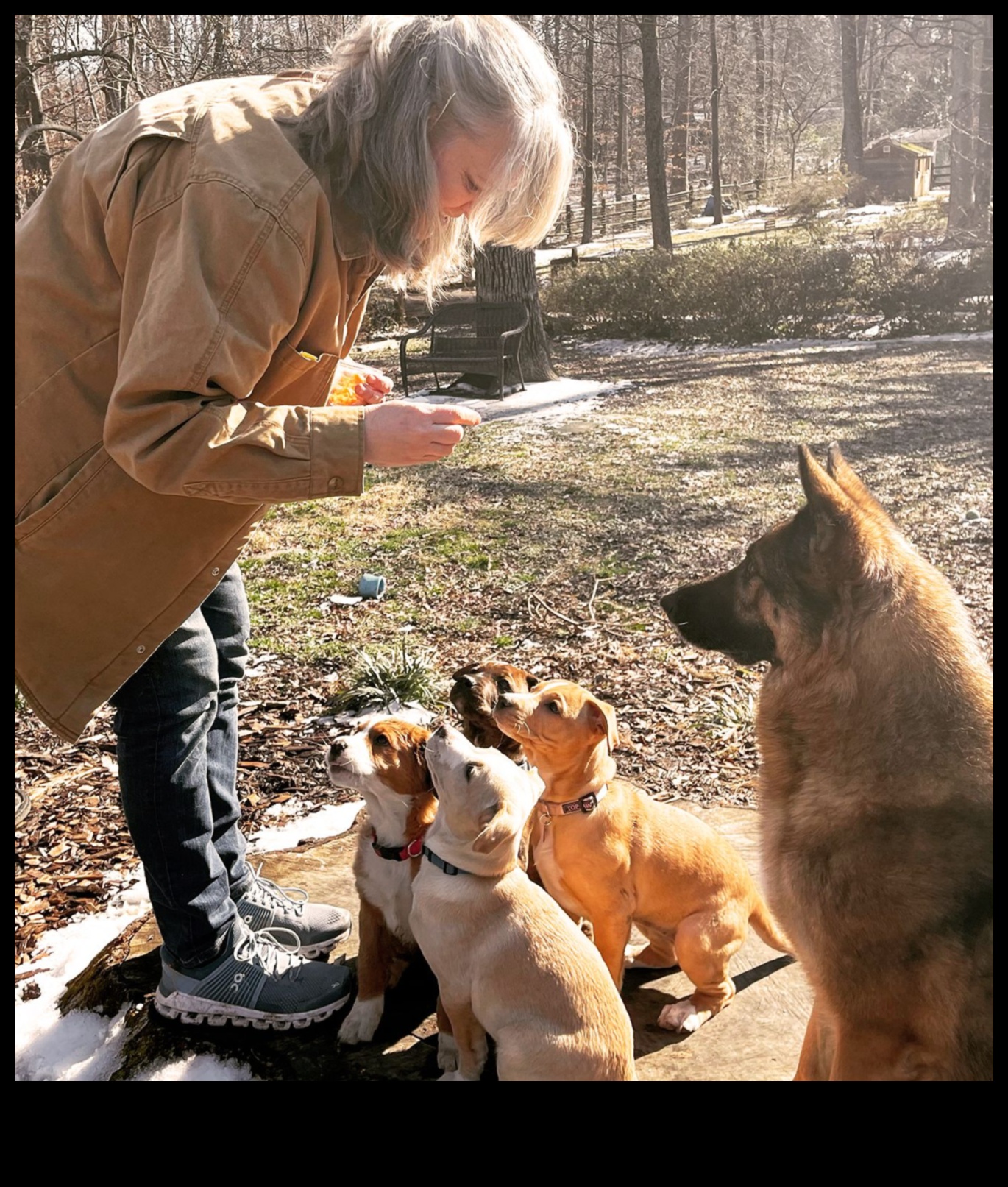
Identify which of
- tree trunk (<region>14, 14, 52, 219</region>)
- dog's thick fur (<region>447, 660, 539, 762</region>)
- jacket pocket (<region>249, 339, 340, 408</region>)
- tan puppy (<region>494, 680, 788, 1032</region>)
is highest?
tree trunk (<region>14, 14, 52, 219</region>)

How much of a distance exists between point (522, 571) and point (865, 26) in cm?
2816

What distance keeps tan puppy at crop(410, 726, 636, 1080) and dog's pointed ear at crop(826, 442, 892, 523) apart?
3.55ft

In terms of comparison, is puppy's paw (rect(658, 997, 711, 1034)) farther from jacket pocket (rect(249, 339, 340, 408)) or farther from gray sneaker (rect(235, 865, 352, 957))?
jacket pocket (rect(249, 339, 340, 408))

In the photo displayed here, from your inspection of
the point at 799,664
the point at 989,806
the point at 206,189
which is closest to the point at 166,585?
the point at 206,189

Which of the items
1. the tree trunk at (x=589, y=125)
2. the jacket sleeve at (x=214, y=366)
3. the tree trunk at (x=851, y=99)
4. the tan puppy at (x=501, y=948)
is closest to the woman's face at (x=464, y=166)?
the jacket sleeve at (x=214, y=366)

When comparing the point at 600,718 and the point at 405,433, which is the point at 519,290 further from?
the point at 405,433

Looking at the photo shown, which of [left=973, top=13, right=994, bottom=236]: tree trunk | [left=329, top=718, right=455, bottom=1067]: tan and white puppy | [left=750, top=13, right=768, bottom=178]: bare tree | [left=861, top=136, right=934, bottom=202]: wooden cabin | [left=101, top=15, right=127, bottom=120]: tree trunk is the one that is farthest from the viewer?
[left=861, top=136, right=934, bottom=202]: wooden cabin

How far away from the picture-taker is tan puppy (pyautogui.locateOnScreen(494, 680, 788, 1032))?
2807 millimetres

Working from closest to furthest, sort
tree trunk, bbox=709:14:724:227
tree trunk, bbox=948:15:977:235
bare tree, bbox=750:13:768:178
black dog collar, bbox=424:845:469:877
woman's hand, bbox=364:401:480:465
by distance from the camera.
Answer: woman's hand, bbox=364:401:480:465
black dog collar, bbox=424:845:469:877
tree trunk, bbox=948:15:977:235
tree trunk, bbox=709:14:724:227
bare tree, bbox=750:13:768:178

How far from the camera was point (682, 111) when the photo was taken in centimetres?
2984

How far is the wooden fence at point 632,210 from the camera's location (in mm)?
28938

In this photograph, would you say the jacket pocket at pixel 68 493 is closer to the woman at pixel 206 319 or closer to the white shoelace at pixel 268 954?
the woman at pixel 206 319

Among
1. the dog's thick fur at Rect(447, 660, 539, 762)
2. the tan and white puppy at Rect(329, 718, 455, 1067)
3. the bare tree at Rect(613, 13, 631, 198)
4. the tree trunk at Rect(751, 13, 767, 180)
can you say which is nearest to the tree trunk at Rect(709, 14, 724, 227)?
the bare tree at Rect(613, 13, 631, 198)
